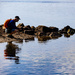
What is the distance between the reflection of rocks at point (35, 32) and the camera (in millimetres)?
17891

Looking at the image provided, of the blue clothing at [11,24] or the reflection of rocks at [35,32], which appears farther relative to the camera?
the reflection of rocks at [35,32]

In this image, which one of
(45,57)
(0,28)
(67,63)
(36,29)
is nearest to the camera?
(67,63)

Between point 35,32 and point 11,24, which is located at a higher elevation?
point 11,24

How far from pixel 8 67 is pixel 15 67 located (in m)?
0.26

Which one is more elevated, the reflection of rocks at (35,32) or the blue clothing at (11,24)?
the blue clothing at (11,24)

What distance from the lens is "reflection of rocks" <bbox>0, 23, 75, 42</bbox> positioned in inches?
704

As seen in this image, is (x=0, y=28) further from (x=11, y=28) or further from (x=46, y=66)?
(x=46, y=66)

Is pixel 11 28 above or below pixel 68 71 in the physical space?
above

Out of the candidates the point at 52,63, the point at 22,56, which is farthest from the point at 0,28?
the point at 52,63

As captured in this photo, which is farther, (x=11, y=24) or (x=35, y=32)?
(x=35, y=32)

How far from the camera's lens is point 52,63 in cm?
916

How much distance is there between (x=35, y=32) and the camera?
24141mm

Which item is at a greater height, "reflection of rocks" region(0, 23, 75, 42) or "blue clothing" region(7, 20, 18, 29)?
"blue clothing" region(7, 20, 18, 29)

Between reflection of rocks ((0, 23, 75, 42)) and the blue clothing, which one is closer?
the blue clothing
